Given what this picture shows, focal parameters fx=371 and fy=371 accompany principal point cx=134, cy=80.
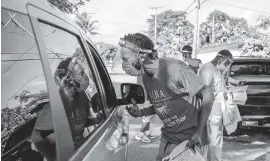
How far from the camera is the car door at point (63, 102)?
1389 millimetres

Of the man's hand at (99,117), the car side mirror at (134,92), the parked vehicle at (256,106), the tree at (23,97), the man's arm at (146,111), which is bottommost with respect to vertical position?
the parked vehicle at (256,106)

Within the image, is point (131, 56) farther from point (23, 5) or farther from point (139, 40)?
point (23, 5)

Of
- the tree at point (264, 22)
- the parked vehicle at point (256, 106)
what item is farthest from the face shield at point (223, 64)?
the tree at point (264, 22)

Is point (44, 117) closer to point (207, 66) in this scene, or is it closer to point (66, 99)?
point (66, 99)

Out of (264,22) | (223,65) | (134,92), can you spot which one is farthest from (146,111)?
(264,22)

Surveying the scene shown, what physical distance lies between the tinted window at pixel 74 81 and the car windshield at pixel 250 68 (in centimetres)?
549

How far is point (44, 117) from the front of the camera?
1.42 metres

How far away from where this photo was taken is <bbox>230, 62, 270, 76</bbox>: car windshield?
24.3ft

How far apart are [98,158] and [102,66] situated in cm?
138

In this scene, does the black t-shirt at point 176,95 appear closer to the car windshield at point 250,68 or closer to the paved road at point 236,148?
the paved road at point 236,148

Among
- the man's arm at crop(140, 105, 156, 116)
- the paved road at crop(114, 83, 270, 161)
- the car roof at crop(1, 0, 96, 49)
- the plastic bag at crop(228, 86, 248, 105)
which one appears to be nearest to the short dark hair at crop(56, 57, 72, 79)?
the car roof at crop(1, 0, 96, 49)

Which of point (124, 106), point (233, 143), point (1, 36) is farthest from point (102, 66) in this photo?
point (233, 143)

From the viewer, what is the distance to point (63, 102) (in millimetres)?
1534

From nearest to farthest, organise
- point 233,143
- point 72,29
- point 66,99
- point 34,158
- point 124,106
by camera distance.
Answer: point 34,158
point 66,99
point 72,29
point 124,106
point 233,143
